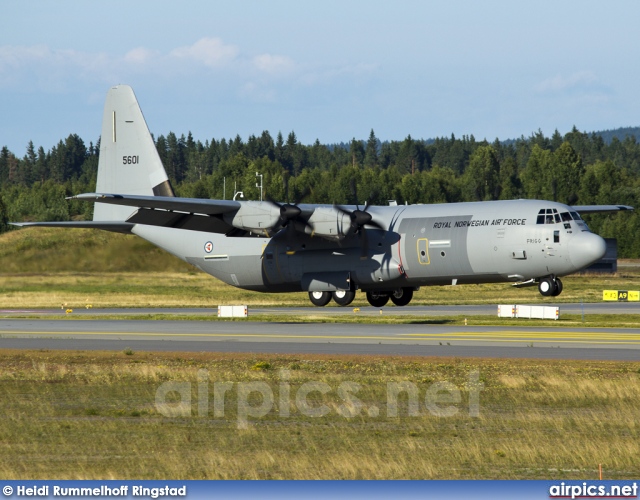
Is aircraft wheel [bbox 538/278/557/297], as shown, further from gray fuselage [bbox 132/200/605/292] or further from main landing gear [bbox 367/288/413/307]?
main landing gear [bbox 367/288/413/307]

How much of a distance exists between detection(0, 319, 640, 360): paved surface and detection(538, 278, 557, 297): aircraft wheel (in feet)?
5.51

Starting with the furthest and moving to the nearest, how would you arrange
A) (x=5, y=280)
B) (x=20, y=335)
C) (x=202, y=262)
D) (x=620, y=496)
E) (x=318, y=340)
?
1. (x=5, y=280)
2. (x=202, y=262)
3. (x=20, y=335)
4. (x=318, y=340)
5. (x=620, y=496)

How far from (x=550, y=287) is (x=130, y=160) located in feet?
73.6

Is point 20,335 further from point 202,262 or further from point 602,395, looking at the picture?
point 602,395

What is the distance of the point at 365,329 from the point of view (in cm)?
3888

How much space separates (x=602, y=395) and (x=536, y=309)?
77.8ft

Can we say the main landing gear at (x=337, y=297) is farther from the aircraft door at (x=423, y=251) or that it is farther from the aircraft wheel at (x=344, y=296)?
the aircraft door at (x=423, y=251)

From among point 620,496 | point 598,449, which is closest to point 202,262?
point 598,449

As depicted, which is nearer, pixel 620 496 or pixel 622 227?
pixel 620 496

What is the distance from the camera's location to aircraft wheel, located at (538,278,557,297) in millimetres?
36125

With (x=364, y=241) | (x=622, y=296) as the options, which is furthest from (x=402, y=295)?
(x=622, y=296)

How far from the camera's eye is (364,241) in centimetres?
3922

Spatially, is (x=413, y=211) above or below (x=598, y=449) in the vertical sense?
above

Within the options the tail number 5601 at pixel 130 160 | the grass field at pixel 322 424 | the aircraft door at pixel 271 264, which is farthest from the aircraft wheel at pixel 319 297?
the grass field at pixel 322 424
